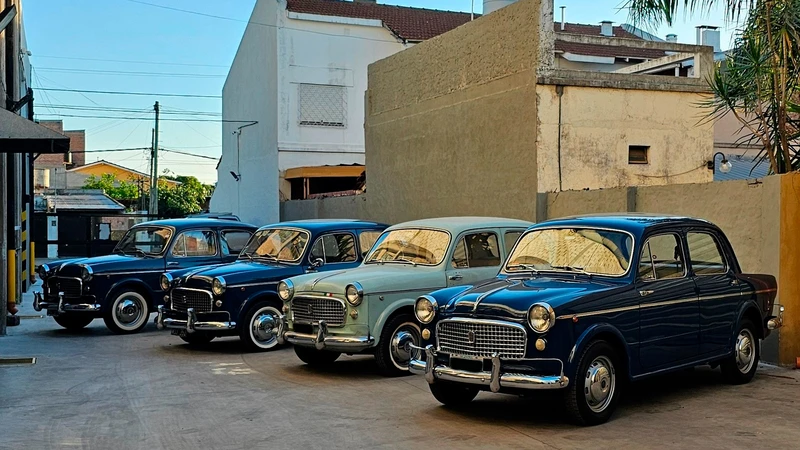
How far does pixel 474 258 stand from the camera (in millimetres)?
11070

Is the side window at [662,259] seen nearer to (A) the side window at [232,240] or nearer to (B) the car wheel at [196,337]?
(B) the car wheel at [196,337]

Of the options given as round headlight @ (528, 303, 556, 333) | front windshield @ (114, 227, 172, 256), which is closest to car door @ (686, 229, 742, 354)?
round headlight @ (528, 303, 556, 333)

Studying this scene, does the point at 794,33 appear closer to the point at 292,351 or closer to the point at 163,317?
the point at 292,351

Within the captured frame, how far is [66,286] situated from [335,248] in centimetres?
476

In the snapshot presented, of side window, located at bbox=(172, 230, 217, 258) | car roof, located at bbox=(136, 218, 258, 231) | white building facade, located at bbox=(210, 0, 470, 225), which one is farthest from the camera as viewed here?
white building facade, located at bbox=(210, 0, 470, 225)

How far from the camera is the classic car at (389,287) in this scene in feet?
33.3

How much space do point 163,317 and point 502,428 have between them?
6844mm

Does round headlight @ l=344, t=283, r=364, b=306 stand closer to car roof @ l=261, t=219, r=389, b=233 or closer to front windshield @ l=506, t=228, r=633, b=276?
front windshield @ l=506, t=228, r=633, b=276

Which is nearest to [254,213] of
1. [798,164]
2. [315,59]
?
[315,59]

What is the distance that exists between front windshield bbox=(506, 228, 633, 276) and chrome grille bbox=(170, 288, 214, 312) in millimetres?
4896

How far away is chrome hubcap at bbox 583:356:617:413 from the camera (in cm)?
752

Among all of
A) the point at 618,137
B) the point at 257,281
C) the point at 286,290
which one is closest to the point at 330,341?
the point at 286,290

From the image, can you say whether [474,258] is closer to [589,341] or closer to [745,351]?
[745,351]

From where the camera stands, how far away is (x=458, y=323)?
25.6 feet
